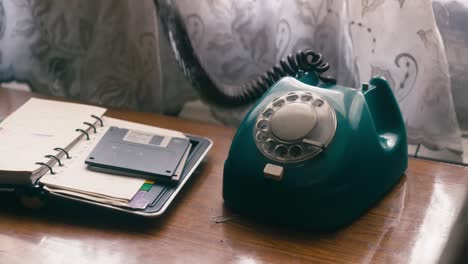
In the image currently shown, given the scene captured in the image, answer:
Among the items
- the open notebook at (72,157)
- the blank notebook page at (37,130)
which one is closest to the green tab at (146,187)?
the open notebook at (72,157)

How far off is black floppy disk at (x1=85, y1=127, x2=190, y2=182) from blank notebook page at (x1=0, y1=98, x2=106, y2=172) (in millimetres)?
57

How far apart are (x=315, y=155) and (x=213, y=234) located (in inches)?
6.2

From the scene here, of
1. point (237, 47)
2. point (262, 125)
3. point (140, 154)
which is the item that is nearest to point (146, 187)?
point (140, 154)

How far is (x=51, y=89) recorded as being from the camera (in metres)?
1.19

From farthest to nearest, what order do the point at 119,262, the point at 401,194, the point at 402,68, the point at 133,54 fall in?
the point at 133,54, the point at 402,68, the point at 401,194, the point at 119,262

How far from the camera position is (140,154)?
851 mm

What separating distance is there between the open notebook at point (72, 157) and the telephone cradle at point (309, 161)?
0.10m

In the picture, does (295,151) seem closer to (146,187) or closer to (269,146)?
(269,146)

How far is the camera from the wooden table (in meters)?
0.72

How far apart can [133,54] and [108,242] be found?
0.45 metres

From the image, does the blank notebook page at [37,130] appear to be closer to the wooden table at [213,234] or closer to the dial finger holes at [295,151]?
the wooden table at [213,234]

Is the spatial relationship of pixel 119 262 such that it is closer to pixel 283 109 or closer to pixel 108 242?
pixel 108 242

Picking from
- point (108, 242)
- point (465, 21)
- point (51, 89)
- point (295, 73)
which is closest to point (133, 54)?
point (51, 89)

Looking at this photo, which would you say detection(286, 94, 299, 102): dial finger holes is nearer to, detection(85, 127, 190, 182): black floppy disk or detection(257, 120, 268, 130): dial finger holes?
detection(257, 120, 268, 130): dial finger holes
